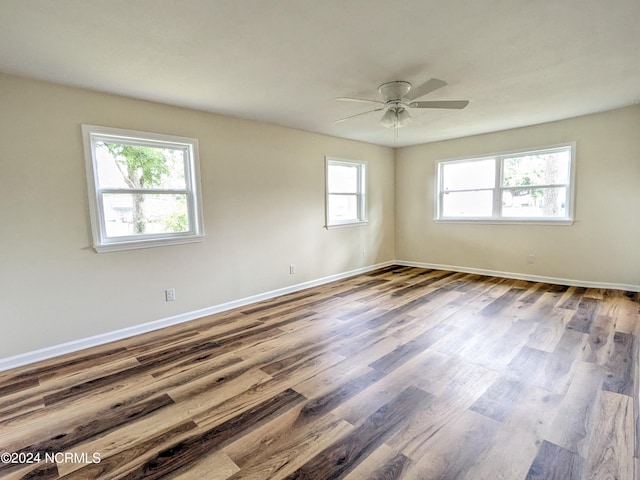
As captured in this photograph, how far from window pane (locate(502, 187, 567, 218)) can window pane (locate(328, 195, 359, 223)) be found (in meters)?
2.52

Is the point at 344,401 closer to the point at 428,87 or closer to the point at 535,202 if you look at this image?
Answer: the point at 428,87

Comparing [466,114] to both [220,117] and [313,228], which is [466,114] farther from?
[220,117]

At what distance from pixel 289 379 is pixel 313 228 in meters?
2.95

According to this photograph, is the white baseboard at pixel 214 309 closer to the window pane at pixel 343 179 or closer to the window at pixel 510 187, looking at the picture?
the window at pixel 510 187

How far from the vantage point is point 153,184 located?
3439 mm

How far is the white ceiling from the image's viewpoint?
1.86 meters

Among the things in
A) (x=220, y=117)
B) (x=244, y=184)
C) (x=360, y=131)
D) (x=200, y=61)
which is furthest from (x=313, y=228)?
(x=200, y=61)

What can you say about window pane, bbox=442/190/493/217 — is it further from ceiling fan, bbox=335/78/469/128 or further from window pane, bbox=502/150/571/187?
ceiling fan, bbox=335/78/469/128

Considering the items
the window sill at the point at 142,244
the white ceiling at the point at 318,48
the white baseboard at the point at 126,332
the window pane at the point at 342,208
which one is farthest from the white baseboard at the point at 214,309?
the white ceiling at the point at 318,48

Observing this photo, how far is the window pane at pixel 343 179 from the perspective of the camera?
539 cm

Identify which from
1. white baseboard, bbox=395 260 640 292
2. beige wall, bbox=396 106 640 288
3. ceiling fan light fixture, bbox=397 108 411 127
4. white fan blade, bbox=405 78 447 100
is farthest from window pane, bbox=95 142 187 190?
white baseboard, bbox=395 260 640 292

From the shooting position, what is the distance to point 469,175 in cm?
563

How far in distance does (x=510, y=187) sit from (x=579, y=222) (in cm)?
106

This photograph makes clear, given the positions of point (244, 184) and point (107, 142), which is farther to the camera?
point (244, 184)
